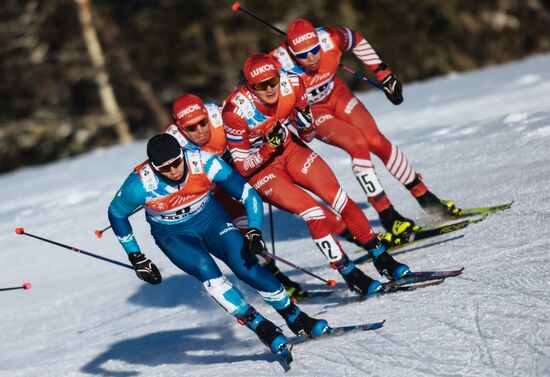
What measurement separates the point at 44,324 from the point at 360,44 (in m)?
4.00

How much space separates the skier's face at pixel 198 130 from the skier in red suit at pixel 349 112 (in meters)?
1.12

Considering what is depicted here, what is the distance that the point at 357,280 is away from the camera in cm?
691

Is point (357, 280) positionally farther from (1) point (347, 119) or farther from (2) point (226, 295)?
(1) point (347, 119)

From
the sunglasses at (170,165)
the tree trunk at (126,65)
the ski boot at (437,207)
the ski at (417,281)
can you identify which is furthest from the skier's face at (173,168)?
the tree trunk at (126,65)

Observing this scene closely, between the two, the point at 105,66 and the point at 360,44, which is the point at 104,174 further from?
the point at 105,66

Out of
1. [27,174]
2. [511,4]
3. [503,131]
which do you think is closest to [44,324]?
[503,131]

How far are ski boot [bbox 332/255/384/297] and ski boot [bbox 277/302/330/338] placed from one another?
54 centimetres

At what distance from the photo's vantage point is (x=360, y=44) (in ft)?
27.9

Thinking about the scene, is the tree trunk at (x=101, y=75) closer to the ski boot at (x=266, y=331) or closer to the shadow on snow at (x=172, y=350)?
the shadow on snow at (x=172, y=350)

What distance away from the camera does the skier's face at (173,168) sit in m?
6.28

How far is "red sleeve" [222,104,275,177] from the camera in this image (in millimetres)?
7125

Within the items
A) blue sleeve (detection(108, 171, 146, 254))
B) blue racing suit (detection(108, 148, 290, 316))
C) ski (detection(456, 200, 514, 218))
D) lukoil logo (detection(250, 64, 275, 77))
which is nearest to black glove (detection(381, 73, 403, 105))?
ski (detection(456, 200, 514, 218))

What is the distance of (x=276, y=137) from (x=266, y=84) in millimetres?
402

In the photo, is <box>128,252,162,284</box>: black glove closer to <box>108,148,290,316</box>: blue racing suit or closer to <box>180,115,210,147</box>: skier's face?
<box>108,148,290,316</box>: blue racing suit
